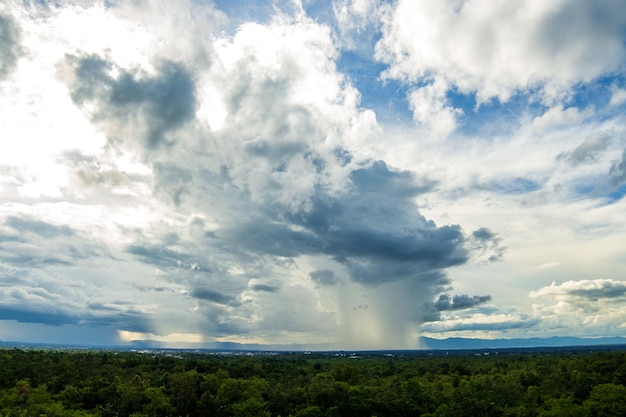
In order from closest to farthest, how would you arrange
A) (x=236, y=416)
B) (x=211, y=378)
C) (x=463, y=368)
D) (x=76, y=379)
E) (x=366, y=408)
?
(x=236, y=416)
(x=366, y=408)
(x=211, y=378)
(x=76, y=379)
(x=463, y=368)

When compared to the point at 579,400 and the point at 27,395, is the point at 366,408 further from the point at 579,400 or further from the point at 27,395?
the point at 27,395

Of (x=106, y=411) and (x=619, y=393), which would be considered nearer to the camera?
(x=619, y=393)

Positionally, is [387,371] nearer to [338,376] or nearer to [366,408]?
[338,376]

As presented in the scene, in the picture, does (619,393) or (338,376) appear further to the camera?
(338,376)

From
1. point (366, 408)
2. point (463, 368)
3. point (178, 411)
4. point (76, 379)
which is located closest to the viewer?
point (366, 408)

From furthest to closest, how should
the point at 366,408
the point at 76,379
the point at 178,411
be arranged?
the point at 76,379 → the point at 178,411 → the point at 366,408

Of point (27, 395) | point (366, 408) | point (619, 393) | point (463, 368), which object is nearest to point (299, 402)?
point (366, 408)

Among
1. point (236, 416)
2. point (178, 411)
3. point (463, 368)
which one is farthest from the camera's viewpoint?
point (463, 368)

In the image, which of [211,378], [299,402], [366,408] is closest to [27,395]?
[211,378]
